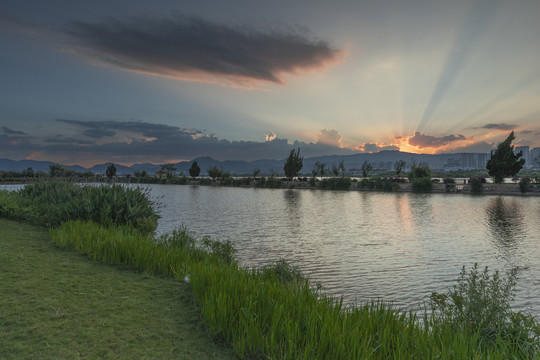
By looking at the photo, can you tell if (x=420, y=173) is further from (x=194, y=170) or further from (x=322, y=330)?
(x=194, y=170)

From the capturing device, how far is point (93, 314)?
4.55 m

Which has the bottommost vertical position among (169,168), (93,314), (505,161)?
(93,314)

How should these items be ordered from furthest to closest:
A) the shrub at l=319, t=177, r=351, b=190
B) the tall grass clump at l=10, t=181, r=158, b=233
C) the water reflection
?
the shrub at l=319, t=177, r=351, b=190 < the water reflection < the tall grass clump at l=10, t=181, r=158, b=233

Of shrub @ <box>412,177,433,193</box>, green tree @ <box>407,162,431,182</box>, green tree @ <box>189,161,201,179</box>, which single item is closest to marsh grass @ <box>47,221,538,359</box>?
shrub @ <box>412,177,433,193</box>

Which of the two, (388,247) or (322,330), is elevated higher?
(322,330)

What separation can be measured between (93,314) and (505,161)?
61705 mm

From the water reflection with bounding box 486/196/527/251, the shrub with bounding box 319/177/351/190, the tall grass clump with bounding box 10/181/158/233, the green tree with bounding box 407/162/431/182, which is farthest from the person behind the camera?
the shrub with bounding box 319/177/351/190

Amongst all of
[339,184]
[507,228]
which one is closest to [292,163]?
[339,184]

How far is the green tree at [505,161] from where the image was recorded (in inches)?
1963

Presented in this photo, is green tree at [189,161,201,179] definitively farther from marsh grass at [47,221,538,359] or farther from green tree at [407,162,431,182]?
marsh grass at [47,221,538,359]

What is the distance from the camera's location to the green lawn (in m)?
3.67

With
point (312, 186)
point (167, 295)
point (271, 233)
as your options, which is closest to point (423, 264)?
point (271, 233)

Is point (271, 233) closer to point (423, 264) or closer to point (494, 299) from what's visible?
point (423, 264)

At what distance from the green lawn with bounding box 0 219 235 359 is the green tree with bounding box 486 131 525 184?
59.6 meters
